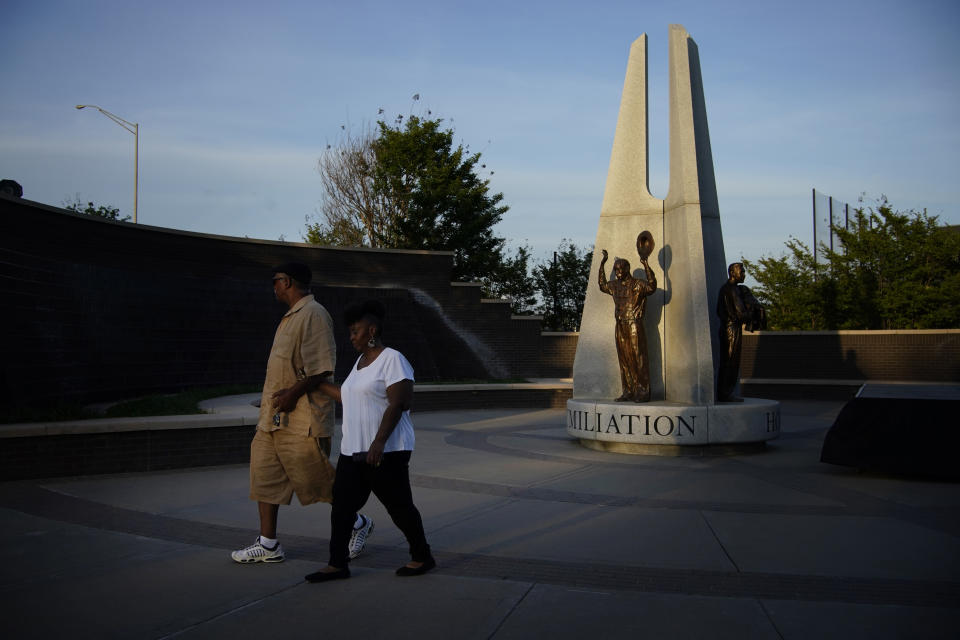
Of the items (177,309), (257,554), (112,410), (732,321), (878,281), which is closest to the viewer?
(257,554)

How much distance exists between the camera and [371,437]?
5055 millimetres

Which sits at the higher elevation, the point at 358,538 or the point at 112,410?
the point at 112,410

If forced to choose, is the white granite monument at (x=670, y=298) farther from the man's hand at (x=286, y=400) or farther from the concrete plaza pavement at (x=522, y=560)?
the man's hand at (x=286, y=400)

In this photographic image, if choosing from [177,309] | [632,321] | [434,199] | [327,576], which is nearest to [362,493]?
[327,576]

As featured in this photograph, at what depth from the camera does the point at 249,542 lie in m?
6.31

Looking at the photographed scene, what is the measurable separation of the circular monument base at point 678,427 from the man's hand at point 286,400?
22.6ft

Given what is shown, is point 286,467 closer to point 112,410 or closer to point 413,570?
point 413,570

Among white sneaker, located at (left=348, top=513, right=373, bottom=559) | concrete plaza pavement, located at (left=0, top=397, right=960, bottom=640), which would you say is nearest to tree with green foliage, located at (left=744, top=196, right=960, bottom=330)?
concrete plaza pavement, located at (left=0, top=397, right=960, bottom=640)

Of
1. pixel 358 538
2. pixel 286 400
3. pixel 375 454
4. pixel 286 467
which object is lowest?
pixel 358 538

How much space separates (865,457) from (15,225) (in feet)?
44.2

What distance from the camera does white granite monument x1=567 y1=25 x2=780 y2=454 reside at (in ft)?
37.2

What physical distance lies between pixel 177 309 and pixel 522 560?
497 inches

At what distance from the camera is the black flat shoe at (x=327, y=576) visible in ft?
→ 16.8

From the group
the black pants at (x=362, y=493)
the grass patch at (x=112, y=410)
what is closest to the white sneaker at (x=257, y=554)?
the black pants at (x=362, y=493)
